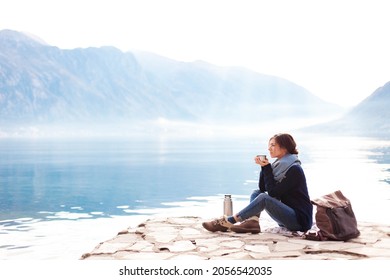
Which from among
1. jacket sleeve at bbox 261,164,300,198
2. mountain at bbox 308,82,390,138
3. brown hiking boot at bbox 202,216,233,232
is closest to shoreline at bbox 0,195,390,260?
brown hiking boot at bbox 202,216,233,232

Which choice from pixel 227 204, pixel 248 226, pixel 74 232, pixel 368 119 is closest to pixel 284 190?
pixel 248 226

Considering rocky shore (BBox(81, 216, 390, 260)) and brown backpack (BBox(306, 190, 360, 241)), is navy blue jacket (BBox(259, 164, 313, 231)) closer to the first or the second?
brown backpack (BBox(306, 190, 360, 241))

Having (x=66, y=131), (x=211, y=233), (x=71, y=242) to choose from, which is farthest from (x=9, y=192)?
(x=66, y=131)

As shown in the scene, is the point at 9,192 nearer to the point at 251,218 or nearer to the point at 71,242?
the point at 71,242

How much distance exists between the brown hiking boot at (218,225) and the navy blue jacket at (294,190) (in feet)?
2.51

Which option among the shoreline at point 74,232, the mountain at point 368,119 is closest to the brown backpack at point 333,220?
the shoreline at point 74,232

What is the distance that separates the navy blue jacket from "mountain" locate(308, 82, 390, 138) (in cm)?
16584

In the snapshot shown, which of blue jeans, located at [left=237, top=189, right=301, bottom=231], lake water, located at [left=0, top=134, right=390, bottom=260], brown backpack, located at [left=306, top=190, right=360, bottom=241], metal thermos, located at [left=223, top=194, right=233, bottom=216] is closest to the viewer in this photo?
brown backpack, located at [left=306, top=190, right=360, bottom=241]

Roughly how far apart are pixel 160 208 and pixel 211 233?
52.4ft

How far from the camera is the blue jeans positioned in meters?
6.38

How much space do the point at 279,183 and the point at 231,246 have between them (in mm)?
942

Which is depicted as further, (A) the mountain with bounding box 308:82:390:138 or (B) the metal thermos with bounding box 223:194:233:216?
(A) the mountain with bounding box 308:82:390:138

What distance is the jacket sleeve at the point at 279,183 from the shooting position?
628 cm

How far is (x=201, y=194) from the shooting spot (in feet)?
91.1
